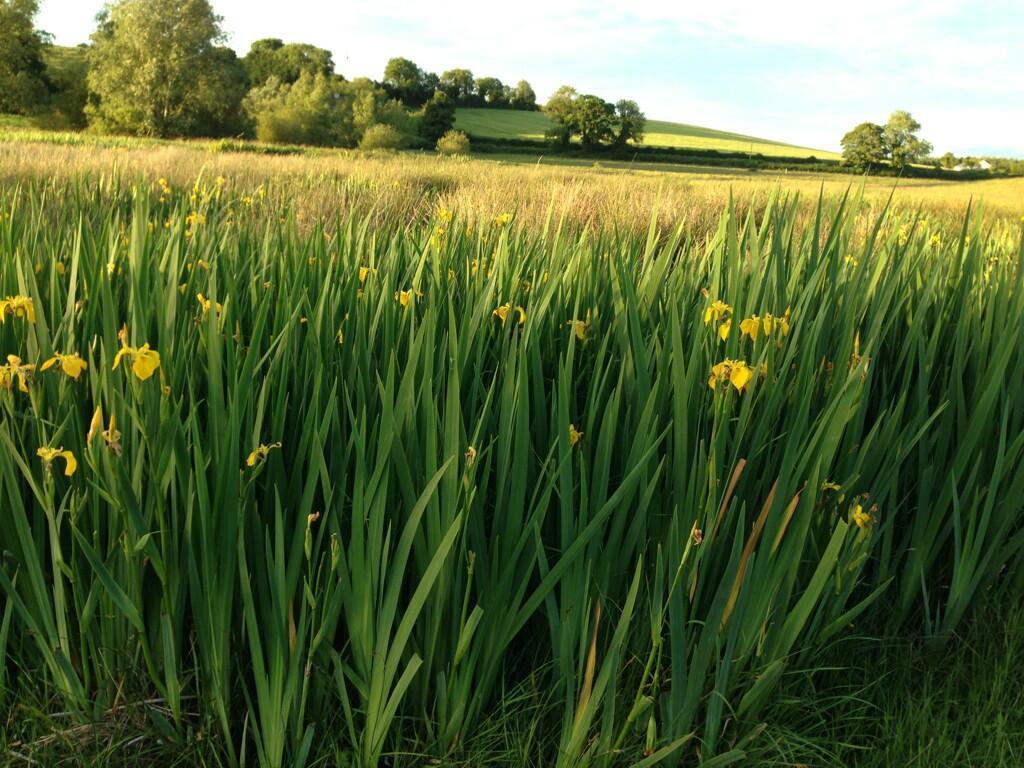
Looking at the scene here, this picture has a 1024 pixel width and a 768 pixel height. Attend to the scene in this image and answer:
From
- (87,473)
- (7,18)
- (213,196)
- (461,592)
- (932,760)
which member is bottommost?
(932,760)

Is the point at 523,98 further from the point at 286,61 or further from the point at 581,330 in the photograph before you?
the point at 581,330

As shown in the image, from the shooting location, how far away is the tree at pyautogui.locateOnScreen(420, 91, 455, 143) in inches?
1769

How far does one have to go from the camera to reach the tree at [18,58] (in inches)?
1484

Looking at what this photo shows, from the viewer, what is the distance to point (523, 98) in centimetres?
6775

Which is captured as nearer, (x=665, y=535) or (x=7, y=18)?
(x=665, y=535)

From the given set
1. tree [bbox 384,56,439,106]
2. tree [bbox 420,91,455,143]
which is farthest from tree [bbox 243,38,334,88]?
tree [bbox 420,91,455,143]

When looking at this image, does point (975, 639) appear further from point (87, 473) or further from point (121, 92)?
point (121, 92)

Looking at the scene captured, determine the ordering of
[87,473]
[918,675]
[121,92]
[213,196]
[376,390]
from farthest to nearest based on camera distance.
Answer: [121,92]
[213,196]
[918,675]
[376,390]
[87,473]

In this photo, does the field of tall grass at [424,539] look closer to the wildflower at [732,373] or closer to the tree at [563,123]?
the wildflower at [732,373]

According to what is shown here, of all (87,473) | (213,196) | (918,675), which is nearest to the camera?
(87,473)

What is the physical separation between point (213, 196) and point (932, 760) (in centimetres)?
412

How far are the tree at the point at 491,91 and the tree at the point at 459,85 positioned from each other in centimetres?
100

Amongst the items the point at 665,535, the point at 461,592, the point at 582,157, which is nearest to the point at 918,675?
the point at 665,535

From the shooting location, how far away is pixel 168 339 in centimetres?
113
